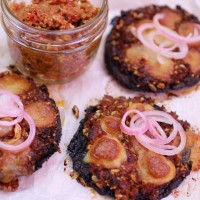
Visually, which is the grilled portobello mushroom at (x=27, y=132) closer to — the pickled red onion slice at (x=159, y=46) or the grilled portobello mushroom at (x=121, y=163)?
the grilled portobello mushroom at (x=121, y=163)

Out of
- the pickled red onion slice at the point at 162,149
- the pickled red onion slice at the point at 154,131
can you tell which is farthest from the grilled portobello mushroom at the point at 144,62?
the pickled red onion slice at the point at 162,149

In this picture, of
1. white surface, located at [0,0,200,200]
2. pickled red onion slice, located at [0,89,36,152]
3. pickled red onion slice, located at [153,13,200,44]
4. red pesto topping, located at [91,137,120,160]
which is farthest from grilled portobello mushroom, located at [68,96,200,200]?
pickled red onion slice, located at [153,13,200,44]

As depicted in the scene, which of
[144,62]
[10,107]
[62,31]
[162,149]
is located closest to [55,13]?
[62,31]

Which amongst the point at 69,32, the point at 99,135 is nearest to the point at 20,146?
the point at 99,135

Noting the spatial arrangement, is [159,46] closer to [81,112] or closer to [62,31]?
[81,112]

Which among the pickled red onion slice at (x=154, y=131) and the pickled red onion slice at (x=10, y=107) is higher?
the pickled red onion slice at (x=154, y=131)

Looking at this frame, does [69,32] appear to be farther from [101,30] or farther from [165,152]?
[165,152]

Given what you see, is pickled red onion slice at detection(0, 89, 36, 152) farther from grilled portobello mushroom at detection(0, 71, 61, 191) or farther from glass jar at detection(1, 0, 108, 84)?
glass jar at detection(1, 0, 108, 84)
